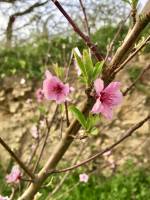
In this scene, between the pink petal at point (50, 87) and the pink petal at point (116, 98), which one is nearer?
the pink petal at point (116, 98)

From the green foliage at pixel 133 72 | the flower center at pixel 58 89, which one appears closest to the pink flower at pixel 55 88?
the flower center at pixel 58 89

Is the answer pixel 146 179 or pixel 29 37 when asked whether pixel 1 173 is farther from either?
pixel 29 37

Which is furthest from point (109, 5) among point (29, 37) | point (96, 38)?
point (29, 37)

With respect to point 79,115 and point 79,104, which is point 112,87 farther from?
point 79,104

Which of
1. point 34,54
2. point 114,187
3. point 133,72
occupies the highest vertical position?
point 34,54

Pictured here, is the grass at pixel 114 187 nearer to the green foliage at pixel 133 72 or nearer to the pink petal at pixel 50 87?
the green foliage at pixel 133 72

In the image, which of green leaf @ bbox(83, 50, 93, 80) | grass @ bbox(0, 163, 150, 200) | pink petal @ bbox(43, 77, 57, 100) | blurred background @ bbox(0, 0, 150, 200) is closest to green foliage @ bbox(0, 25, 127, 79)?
blurred background @ bbox(0, 0, 150, 200)

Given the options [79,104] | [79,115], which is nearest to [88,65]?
[79,115]
